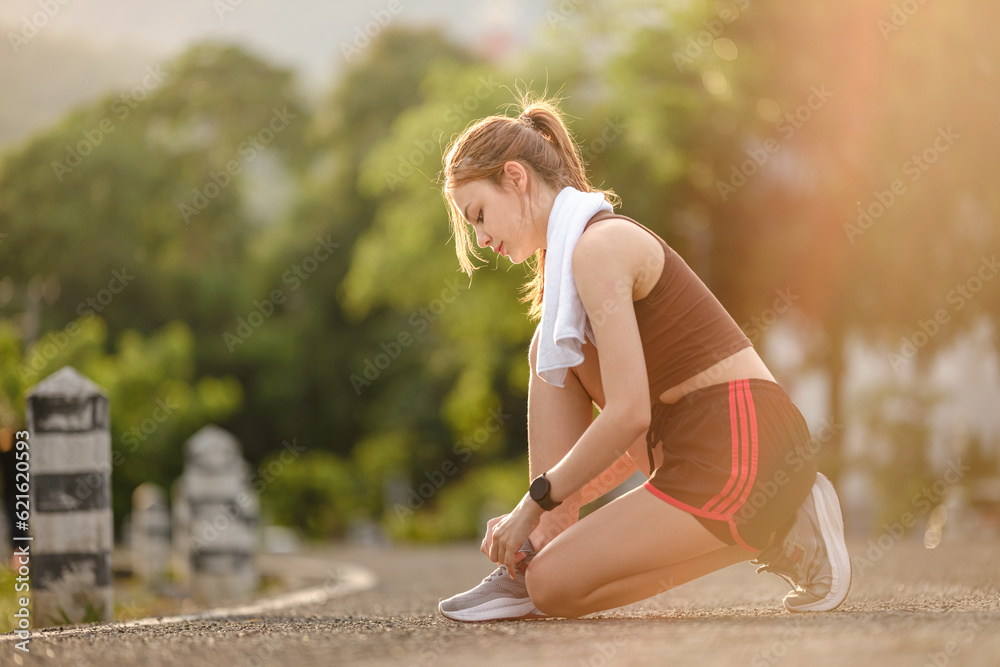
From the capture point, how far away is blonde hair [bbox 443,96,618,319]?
2.97 metres

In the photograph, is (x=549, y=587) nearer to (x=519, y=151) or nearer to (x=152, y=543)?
(x=519, y=151)

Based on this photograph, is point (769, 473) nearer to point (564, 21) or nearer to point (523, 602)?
point (523, 602)

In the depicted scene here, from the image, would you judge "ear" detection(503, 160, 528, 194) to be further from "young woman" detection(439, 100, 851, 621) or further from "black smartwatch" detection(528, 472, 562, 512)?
"black smartwatch" detection(528, 472, 562, 512)

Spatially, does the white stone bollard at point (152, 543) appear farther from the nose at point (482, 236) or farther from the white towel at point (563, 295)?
the white towel at point (563, 295)

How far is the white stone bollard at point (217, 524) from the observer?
8055 mm

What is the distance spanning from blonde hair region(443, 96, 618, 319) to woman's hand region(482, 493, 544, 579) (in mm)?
759

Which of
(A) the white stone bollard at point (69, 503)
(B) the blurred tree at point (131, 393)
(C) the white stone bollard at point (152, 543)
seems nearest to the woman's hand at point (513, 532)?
(A) the white stone bollard at point (69, 503)

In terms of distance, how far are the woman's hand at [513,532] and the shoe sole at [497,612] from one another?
0.16 meters

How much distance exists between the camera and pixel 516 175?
299cm

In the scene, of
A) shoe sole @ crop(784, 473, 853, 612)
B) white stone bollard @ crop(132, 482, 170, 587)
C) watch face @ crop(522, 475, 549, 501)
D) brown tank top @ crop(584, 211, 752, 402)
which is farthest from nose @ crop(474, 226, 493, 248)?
white stone bollard @ crop(132, 482, 170, 587)

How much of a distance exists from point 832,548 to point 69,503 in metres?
2.86

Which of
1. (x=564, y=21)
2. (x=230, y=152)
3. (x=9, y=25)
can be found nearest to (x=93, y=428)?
(x=9, y=25)

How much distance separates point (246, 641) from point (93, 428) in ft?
6.72

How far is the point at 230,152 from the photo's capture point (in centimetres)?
3030
